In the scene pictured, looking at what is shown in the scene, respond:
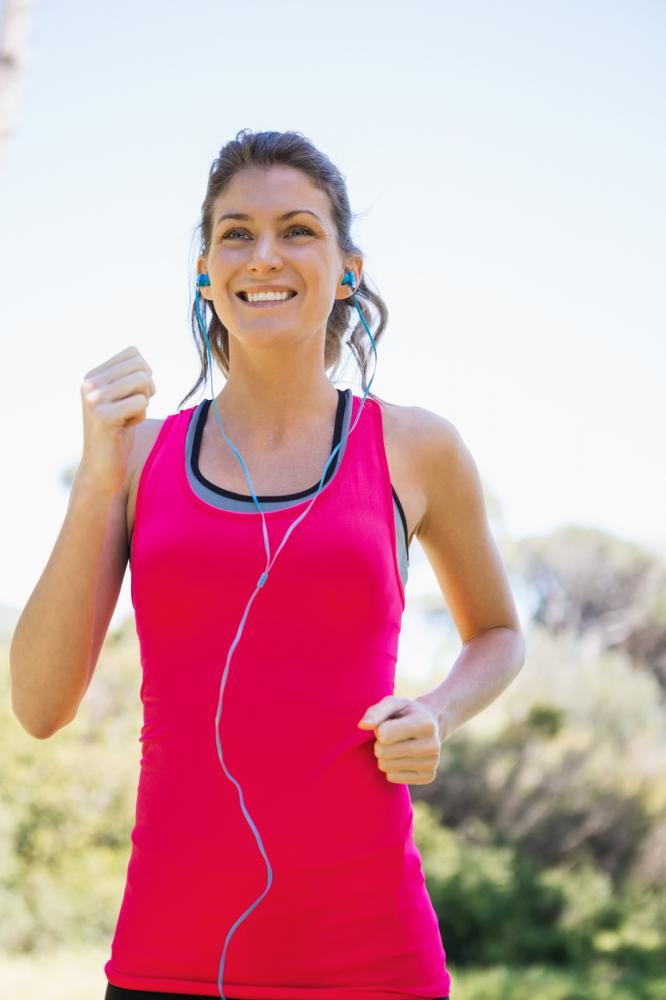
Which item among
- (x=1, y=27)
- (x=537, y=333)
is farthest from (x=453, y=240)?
(x=1, y=27)

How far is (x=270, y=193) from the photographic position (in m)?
1.83

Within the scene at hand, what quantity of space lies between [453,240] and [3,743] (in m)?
12.0

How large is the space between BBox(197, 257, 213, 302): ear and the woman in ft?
0.26

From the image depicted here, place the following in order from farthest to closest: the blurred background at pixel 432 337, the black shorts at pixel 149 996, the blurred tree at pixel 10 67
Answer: the blurred background at pixel 432 337
the blurred tree at pixel 10 67
the black shorts at pixel 149 996

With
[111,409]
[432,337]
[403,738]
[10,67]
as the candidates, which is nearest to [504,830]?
[432,337]

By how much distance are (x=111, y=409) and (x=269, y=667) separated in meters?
0.41

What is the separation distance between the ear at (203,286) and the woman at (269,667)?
0.08 meters

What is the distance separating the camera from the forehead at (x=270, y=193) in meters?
1.82

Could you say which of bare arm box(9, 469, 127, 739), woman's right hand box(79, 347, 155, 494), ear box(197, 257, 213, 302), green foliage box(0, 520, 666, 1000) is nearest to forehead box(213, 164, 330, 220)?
ear box(197, 257, 213, 302)

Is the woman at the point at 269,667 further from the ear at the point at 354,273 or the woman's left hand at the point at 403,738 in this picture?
the ear at the point at 354,273

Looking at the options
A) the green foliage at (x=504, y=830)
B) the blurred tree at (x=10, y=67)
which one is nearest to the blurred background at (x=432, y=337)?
the green foliage at (x=504, y=830)

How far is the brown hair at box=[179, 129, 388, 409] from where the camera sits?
1888mm

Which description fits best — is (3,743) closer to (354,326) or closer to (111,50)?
(111,50)

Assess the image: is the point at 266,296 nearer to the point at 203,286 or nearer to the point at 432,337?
the point at 203,286
